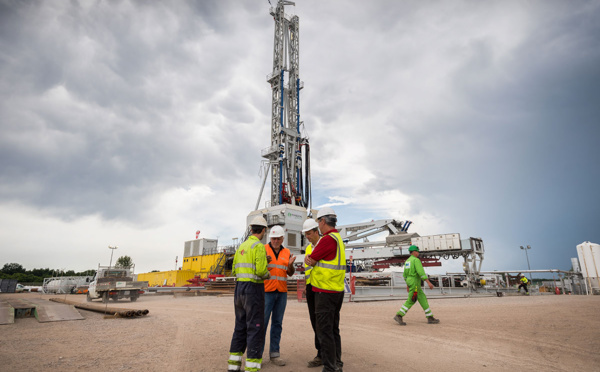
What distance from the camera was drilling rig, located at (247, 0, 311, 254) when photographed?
27.6 m

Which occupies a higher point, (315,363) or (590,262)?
(590,262)

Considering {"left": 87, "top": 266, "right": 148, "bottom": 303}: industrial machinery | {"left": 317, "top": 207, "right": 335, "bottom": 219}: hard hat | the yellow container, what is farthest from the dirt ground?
the yellow container

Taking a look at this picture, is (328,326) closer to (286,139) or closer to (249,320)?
(249,320)

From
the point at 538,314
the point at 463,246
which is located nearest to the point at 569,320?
the point at 538,314

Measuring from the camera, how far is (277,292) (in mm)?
4207

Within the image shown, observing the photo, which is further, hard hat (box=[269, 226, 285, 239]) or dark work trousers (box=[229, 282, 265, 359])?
hard hat (box=[269, 226, 285, 239])

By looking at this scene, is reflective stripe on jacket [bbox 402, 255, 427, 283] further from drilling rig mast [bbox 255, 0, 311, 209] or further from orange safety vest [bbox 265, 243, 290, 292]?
drilling rig mast [bbox 255, 0, 311, 209]

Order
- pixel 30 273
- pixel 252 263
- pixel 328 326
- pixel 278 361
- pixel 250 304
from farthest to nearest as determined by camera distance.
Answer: pixel 30 273 → pixel 278 361 → pixel 252 263 → pixel 250 304 → pixel 328 326

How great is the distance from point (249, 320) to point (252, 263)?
0.61 meters

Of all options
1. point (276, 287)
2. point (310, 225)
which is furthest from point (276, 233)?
point (276, 287)

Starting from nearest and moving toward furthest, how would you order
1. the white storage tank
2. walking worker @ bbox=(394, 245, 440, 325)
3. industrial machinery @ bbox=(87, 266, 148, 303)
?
1. walking worker @ bbox=(394, 245, 440, 325)
2. industrial machinery @ bbox=(87, 266, 148, 303)
3. the white storage tank

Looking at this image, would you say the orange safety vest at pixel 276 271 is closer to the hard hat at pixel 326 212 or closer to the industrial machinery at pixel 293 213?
the hard hat at pixel 326 212

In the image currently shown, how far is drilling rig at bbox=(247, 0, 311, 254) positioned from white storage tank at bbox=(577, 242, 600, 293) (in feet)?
62.1

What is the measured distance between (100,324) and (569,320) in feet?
32.9
